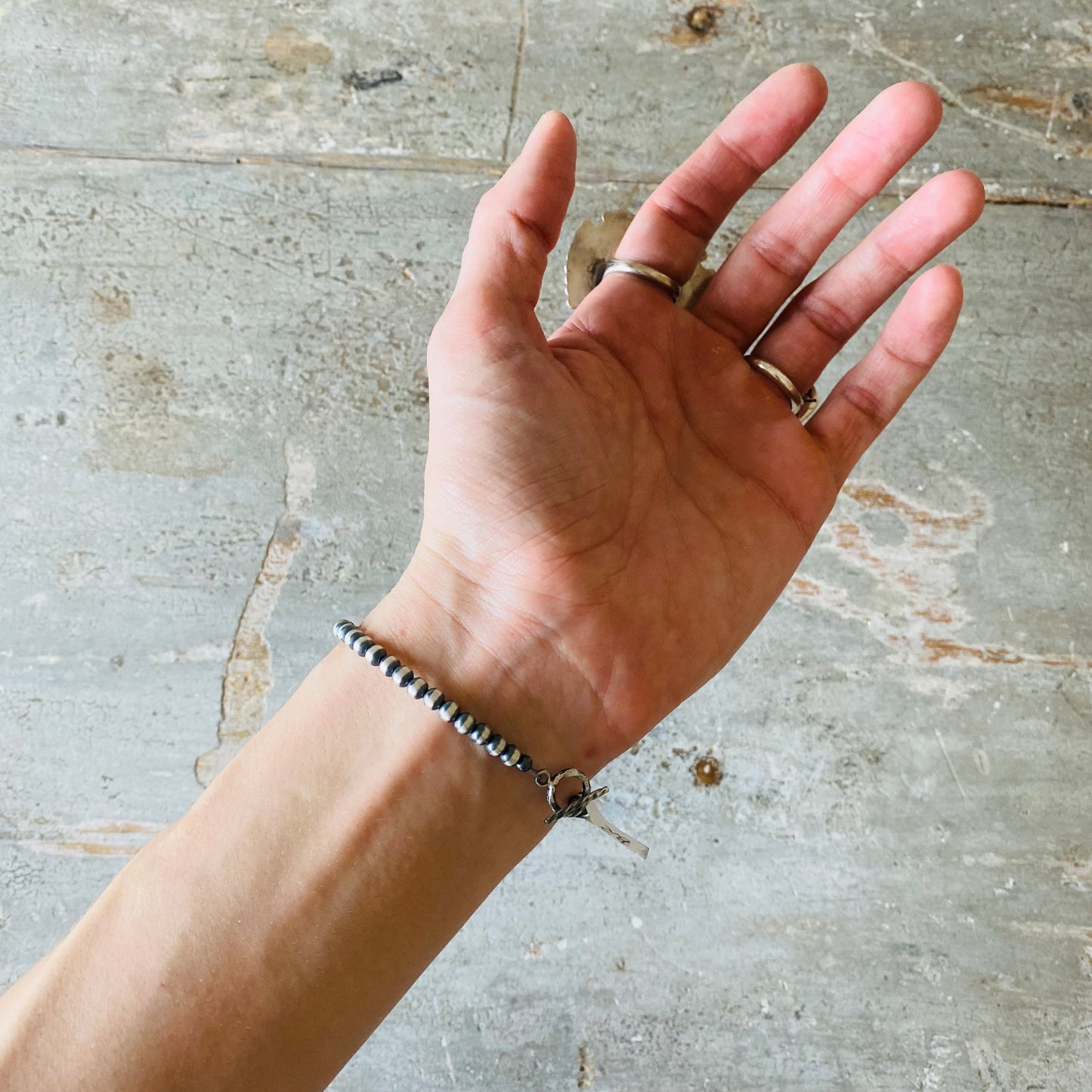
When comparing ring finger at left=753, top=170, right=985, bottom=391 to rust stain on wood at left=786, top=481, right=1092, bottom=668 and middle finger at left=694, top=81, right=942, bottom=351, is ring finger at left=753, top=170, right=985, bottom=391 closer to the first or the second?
middle finger at left=694, top=81, right=942, bottom=351

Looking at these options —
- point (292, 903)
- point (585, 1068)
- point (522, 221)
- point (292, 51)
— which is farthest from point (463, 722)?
point (292, 51)

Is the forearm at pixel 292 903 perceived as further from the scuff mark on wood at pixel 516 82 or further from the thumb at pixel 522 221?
the scuff mark on wood at pixel 516 82

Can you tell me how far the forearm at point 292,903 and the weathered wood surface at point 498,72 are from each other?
4.48 feet

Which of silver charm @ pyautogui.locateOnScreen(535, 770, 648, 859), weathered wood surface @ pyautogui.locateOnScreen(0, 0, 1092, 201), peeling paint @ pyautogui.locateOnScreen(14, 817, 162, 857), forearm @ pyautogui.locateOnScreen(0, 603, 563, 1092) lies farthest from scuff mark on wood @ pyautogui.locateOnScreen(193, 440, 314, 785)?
silver charm @ pyautogui.locateOnScreen(535, 770, 648, 859)

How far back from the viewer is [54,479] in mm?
1903

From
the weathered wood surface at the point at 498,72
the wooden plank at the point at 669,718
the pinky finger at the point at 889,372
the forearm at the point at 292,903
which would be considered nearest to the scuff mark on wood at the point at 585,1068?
the wooden plank at the point at 669,718

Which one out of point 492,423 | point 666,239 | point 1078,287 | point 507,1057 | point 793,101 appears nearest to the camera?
point 492,423

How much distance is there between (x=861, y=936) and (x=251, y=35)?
2.66 metres

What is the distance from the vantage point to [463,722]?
3.83 ft

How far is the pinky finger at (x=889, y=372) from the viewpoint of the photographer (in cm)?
137

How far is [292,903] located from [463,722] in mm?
361

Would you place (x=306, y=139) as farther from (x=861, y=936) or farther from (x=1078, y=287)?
(x=861, y=936)

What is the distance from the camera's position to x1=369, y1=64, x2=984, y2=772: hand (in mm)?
1183

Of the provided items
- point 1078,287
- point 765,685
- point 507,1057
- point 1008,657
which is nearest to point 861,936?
point 765,685
